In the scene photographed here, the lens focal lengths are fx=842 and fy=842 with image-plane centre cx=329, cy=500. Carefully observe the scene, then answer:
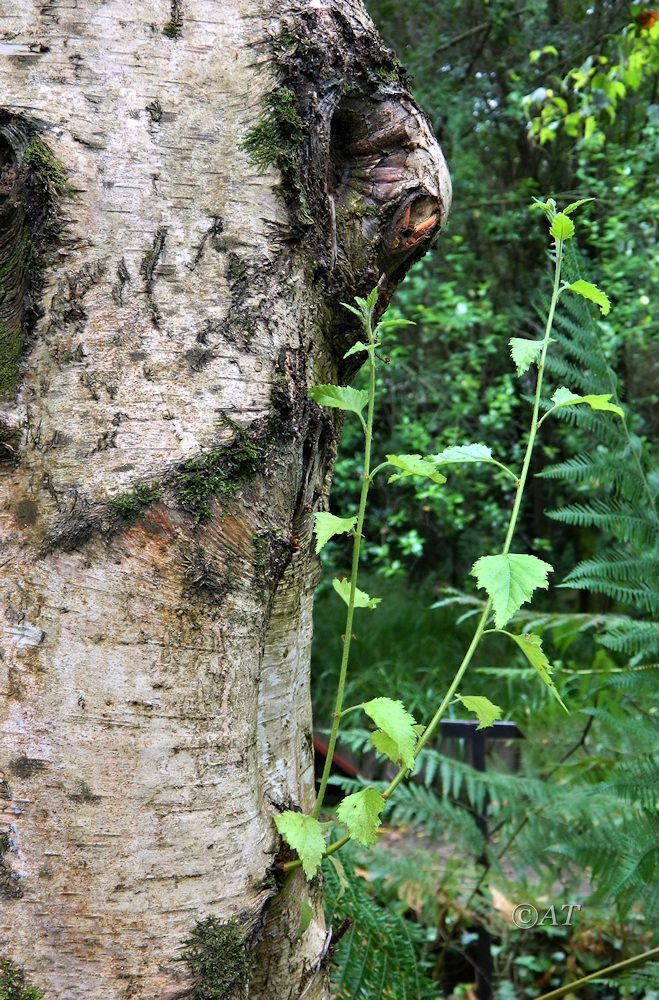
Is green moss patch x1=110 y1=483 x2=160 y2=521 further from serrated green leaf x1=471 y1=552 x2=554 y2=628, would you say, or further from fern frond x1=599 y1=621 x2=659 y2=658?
fern frond x1=599 y1=621 x2=659 y2=658

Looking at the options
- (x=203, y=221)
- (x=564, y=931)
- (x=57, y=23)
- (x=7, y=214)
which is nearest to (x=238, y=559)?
(x=203, y=221)

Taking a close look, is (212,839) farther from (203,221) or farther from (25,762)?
(203,221)

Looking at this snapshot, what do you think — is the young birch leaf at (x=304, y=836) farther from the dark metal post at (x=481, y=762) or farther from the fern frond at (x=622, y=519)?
the fern frond at (x=622, y=519)

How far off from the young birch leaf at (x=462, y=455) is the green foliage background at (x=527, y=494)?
1.03 metres

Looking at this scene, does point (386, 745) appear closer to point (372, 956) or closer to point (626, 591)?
point (372, 956)

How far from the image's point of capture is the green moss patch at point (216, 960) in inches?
34.9

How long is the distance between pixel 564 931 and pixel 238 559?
8.00 feet

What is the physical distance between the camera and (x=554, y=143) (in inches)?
234

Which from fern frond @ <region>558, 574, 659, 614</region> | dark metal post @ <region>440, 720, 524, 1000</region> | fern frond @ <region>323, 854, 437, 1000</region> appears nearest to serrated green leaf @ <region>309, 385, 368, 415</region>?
fern frond @ <region>323, 854, 437, 1000</region>

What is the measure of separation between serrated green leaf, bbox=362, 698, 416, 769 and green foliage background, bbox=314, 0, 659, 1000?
88 centimetres

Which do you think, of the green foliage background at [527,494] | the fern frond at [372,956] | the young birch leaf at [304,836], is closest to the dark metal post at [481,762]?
the green foliage background at [527,494]

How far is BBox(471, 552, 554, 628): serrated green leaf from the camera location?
34.4 inches

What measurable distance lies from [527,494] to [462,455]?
5768 millimetres

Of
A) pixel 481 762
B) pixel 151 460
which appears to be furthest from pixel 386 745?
pixel 481 762
